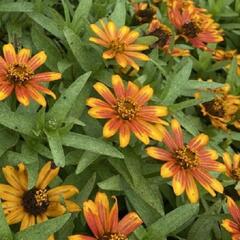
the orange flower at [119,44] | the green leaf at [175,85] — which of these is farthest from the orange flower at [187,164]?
the orange flower at [119,44]

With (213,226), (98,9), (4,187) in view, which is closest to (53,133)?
(4,187)

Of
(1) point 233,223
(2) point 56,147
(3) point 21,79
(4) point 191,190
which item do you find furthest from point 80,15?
(1) point 233,223

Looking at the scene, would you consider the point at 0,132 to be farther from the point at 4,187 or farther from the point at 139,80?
the point at 139,80

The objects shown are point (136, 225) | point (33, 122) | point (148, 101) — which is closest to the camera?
point (136, 225)

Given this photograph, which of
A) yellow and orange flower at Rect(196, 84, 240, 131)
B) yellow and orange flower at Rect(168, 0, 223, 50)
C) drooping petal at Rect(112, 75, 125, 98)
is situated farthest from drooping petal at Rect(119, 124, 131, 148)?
yellow and orange flower at Rect(168, 0, 223, 50)

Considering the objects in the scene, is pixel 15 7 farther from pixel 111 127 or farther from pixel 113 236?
pixel 113 236

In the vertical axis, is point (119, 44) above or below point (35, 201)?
above
